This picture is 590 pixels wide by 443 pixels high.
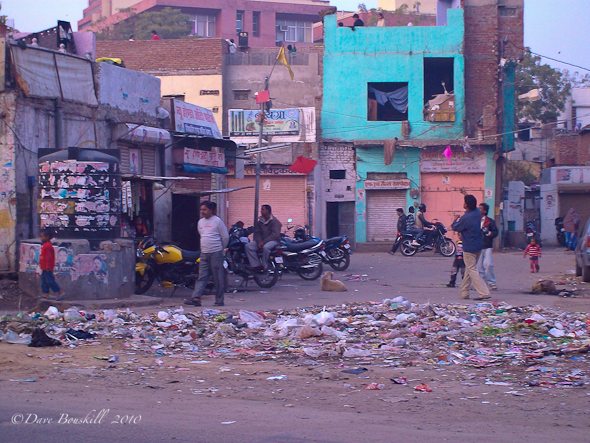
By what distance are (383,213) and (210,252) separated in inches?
946

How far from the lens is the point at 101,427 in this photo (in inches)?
246

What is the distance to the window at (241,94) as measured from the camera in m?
38.8

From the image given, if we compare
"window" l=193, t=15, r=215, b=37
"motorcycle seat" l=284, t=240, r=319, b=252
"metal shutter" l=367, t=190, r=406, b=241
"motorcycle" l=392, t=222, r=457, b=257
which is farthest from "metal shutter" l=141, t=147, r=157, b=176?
"window" l=193, t=15, r=215, b=37

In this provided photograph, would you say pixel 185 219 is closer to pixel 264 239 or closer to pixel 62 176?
pixel 264 239


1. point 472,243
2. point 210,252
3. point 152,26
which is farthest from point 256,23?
point 210,252

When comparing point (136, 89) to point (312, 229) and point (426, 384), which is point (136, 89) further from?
point (312, 229)

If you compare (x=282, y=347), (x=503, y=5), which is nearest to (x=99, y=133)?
(x=282, y=347)

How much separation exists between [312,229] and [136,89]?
1697 cm

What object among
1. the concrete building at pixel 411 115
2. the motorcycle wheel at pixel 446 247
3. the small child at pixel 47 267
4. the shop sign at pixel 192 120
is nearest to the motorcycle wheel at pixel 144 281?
the small child at pixel 47 267

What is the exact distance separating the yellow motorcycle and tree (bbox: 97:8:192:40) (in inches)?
1890

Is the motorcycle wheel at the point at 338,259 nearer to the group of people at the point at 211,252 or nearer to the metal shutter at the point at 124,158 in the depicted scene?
the metal shutter at the point at 124,158

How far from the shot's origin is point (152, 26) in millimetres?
63094

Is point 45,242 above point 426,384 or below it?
above

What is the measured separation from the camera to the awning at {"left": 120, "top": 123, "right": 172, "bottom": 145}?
63.8 feet
